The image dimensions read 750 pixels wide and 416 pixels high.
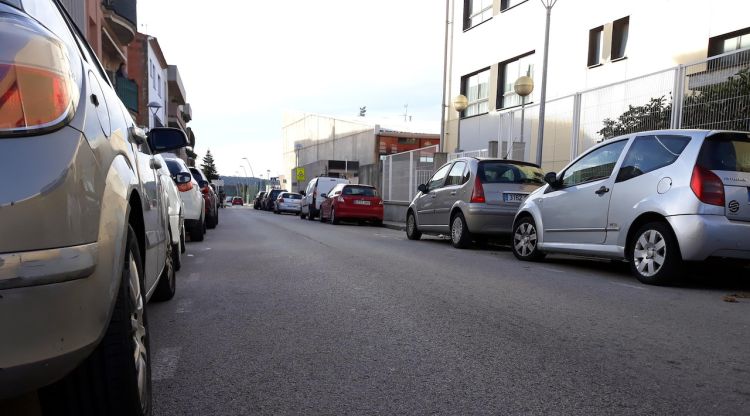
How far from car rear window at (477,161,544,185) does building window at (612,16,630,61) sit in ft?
26.1

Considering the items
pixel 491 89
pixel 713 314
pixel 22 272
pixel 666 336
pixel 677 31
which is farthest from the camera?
pixel 491 89

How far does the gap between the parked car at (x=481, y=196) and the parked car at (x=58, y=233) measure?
8030 mm

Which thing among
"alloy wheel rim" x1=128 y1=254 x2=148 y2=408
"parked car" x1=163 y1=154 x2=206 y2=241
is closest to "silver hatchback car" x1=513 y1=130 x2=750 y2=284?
"alloy wheel rim" x1=128 y1=254 x2=148 y2=408

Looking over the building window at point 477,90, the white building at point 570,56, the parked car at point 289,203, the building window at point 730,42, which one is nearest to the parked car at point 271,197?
the parked car at point 289,203

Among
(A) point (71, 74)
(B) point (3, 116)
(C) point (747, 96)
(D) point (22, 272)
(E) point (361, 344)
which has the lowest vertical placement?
(E) point (361, 344)

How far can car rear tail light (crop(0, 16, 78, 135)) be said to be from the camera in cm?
164

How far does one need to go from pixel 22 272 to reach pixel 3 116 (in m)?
0.44

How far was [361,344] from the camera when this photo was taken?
3.67 meters

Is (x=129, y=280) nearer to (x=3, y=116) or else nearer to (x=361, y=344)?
(x=3, y=116)

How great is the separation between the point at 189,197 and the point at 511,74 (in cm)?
1368

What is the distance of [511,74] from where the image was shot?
20.5 m

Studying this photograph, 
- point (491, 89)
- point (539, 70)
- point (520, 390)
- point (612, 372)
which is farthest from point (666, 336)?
point (491, 89)

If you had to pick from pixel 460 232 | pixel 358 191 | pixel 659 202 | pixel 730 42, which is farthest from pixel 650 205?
pixel 358 191

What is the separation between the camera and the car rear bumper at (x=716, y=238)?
18.3ft
